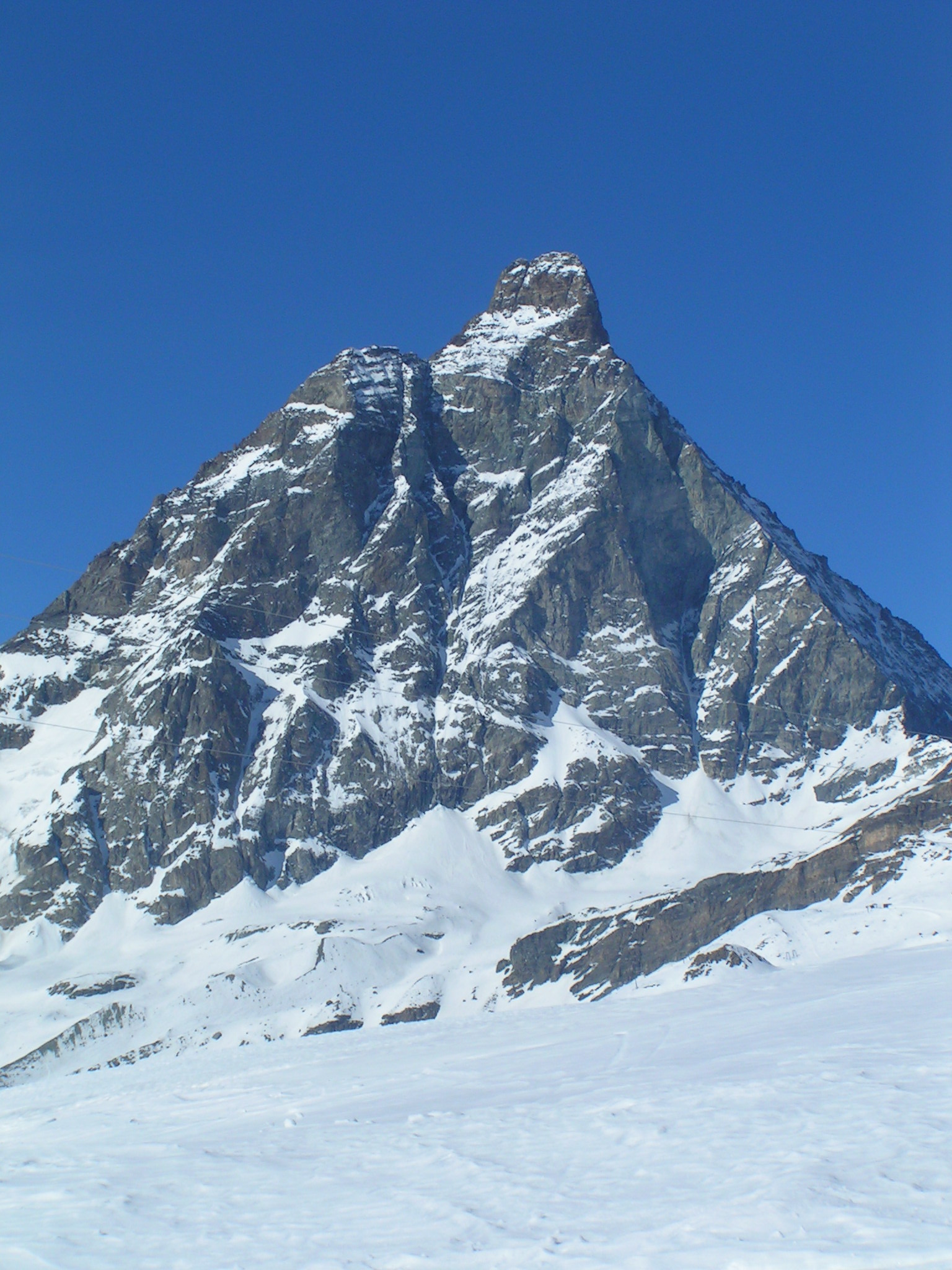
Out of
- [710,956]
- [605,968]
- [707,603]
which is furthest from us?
[707,603]

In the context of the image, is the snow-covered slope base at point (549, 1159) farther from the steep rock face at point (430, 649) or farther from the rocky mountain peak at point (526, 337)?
the rocky mountain peak at point (526, 337)

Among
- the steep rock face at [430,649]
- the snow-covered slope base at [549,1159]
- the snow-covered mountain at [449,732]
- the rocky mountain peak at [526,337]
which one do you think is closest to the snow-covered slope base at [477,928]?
the snow-covered mountain at [449,732]

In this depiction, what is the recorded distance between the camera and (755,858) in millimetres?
126875

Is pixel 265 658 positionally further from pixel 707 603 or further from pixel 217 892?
pixel 707 603

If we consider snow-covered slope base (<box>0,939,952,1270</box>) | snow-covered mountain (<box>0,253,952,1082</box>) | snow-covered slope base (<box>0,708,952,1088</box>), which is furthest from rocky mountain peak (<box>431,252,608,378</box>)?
snow-covered slope base (<box>0,939,952,1270</box>)

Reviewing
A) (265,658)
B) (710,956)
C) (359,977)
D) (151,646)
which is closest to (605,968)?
(710,956)

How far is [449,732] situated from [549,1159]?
131 meters

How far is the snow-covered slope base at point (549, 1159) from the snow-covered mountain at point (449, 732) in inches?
2421

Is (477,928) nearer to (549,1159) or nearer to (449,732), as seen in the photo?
(449,732)

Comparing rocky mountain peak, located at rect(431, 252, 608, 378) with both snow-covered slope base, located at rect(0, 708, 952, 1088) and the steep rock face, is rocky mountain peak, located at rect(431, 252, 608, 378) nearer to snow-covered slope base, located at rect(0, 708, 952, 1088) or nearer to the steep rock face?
the steep rock face

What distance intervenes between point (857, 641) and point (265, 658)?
78.9 meters

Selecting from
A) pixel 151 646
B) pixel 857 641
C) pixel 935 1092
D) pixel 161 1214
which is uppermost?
pixel 151 646

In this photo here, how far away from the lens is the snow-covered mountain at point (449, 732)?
344ft

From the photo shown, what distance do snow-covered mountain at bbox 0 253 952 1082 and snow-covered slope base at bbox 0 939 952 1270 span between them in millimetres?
61487
